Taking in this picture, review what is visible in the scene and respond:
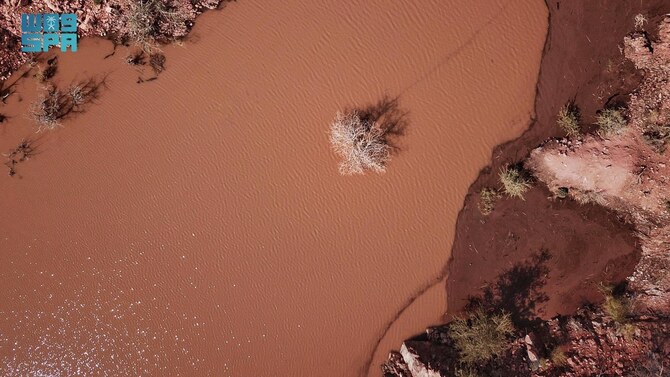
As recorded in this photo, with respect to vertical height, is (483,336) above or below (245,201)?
above

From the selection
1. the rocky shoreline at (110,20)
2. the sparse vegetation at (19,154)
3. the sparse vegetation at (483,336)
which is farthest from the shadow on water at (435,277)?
the sparse vegetation at (19,154)

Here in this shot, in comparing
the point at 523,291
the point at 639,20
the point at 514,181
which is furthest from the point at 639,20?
the point at 523,291

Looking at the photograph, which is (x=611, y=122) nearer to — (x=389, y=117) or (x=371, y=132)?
(x=389, y=117)

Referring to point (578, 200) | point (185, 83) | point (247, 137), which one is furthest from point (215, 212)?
point (578, 200)

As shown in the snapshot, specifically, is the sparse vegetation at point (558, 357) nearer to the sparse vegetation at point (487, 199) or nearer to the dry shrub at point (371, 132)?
the sparse vegetation at point (487, 199)

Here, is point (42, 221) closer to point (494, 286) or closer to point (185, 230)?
point (185, 230)

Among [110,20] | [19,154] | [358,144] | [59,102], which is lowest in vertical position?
[19,154]

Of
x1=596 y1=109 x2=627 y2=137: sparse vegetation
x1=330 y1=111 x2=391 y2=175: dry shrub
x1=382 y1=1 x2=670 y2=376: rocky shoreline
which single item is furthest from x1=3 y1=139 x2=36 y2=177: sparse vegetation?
x1=596 y1=109 x2=627 y2=137: sparse vegetation
